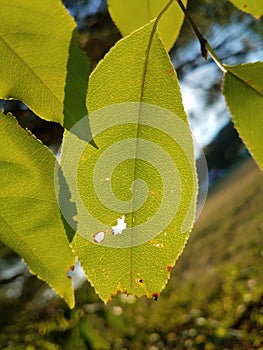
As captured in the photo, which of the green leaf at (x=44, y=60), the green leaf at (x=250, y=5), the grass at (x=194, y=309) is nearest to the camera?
the green leaf at (x=44, y=60)

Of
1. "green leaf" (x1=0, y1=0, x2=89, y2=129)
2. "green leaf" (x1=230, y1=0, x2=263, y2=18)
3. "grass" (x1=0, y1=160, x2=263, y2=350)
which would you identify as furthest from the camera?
"grass" (x1=0, y1=160, x2=263, y2=350)

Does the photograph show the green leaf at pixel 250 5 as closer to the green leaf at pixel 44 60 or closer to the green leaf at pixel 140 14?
the green leaf at pixel 140 14

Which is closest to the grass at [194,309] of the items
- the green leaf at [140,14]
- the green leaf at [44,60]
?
the green leaf at [140,14]

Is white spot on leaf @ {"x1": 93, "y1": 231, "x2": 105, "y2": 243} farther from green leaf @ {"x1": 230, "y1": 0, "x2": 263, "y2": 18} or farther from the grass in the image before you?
the grass

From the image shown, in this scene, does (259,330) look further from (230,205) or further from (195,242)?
(230,205)

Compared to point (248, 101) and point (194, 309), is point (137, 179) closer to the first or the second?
point (248, 101)

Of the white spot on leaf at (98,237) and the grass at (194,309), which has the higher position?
the white spot on leaf at (98,237)

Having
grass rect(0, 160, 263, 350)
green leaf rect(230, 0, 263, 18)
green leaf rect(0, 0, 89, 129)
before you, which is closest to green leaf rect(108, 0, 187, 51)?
green leaf rect(230, 0, 263, 18)
